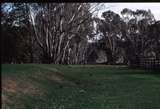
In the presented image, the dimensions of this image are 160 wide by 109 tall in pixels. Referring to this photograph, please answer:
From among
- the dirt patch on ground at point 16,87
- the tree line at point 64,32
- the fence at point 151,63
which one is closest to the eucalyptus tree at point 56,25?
the tree line at point 64,32

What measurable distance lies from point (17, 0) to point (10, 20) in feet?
146

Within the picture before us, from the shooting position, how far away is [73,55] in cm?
6488

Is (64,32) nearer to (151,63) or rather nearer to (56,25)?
(56,25)

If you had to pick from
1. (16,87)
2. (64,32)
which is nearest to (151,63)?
(64,32)

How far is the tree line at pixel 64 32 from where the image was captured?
41656 mm

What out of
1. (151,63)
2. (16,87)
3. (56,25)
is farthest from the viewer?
(151,63)

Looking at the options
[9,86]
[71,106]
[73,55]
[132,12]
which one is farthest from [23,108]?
[132,12]

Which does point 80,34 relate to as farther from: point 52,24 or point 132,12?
point 132,12

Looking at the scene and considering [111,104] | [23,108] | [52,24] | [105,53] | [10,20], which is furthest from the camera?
[105,53]

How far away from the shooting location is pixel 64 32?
42.0 meters

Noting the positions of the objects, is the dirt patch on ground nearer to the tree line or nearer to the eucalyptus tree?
the tree line

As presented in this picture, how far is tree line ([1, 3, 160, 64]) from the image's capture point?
41.7 metres

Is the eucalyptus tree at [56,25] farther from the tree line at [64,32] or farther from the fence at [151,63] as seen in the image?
the fence at [151,63]

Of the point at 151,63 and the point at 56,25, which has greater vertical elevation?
the point at 56,25
